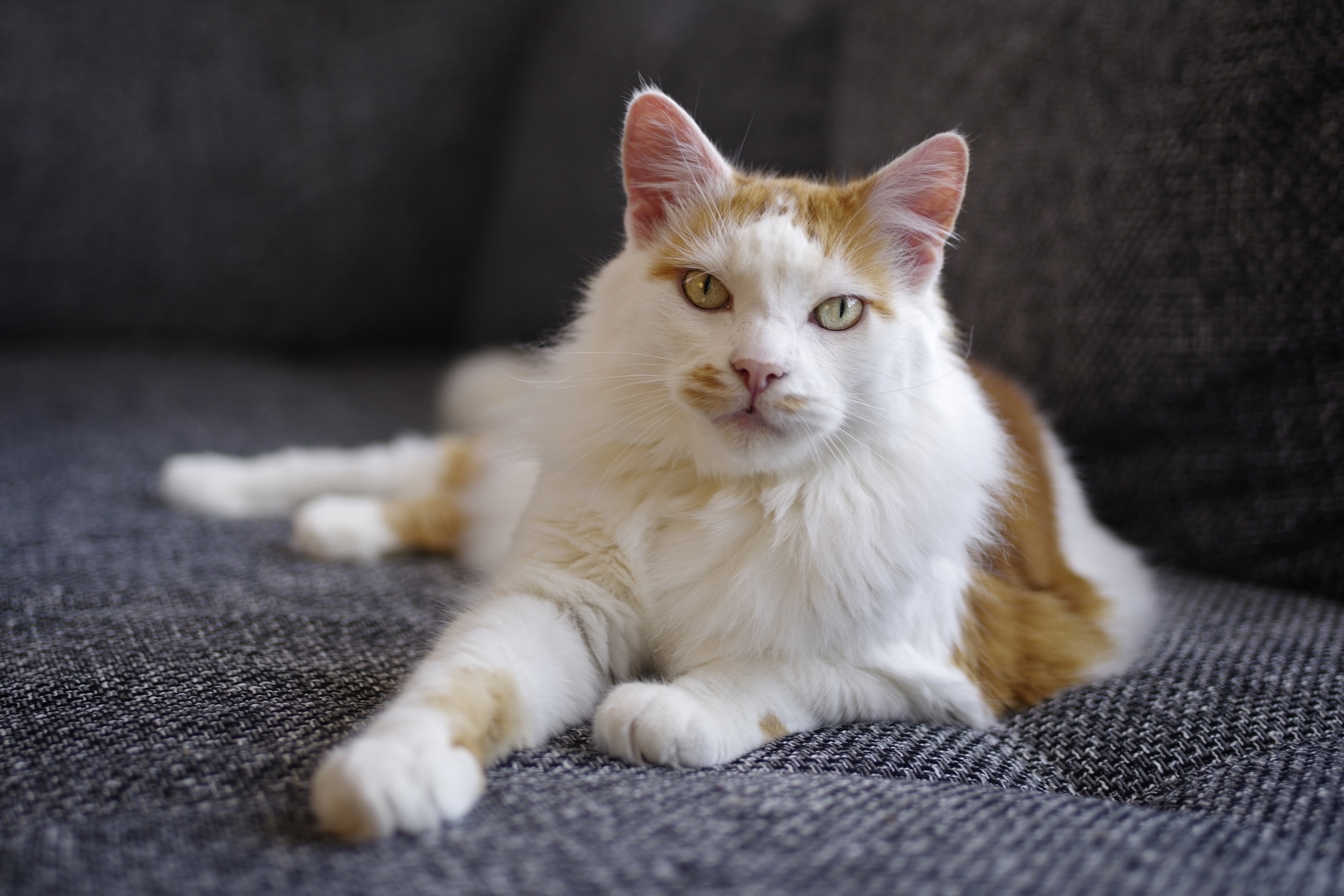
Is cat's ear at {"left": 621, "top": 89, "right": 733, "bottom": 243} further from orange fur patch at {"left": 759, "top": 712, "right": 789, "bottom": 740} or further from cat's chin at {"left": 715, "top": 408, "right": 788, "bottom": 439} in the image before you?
orange fur patch at {"left": 759, "top": 712, "right": 789, "bottom": 740}

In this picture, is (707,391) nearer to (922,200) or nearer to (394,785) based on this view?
(922,200)

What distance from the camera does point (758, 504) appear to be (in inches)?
44.8

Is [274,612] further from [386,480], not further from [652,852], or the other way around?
[652,852]

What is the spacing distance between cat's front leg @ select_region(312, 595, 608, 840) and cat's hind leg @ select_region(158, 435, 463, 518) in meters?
0.82

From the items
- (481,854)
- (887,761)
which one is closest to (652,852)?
(481,854)

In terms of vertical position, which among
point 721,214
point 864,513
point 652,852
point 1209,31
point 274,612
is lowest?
point 274,612

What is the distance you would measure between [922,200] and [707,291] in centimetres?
32

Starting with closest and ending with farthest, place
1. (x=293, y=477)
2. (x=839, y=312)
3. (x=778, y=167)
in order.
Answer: (x=839, y=312) < (x=293, y=477) < (x=778, y=167)

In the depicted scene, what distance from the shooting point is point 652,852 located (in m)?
0.76

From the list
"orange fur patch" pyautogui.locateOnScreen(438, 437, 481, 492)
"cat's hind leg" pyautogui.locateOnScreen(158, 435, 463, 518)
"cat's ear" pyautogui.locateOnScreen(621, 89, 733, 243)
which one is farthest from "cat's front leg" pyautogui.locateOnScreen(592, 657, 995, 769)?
"cat's hind leg" pyautogui.locateOnScreen(158, 435, 463, 518)

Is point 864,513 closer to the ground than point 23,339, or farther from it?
farther from it

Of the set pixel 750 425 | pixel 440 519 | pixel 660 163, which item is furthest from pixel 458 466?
pixel 750 425

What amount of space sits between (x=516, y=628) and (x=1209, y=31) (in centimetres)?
140

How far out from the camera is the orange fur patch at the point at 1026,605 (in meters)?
1.20
